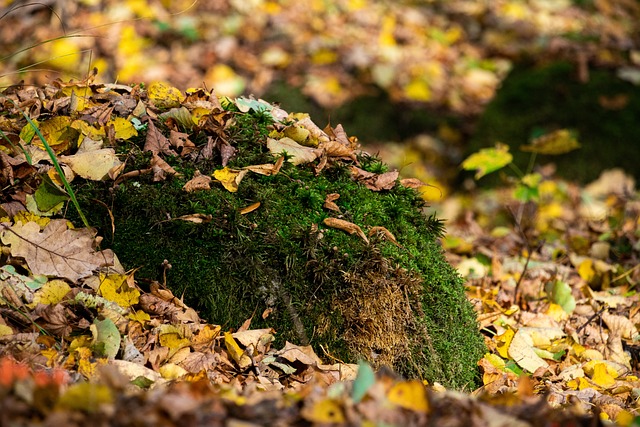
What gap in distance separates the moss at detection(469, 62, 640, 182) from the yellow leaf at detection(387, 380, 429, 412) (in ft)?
15.3

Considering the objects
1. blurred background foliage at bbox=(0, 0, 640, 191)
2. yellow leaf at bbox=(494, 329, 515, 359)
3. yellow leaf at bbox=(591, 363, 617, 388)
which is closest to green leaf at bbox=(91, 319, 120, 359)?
yellow leaf at bbox=(494, 329, 515, 359)

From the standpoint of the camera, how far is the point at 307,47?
7.26 meters

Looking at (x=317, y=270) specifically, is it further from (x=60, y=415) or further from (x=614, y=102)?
(x=614, y=102)

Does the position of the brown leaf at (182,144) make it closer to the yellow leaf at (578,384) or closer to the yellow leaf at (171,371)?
the yellow leaf at (171,371)

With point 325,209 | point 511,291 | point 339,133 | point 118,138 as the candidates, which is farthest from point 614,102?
point 118,138

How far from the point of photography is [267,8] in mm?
7520

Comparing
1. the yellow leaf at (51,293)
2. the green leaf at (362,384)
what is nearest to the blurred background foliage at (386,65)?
the yellow leaf at (51,293)

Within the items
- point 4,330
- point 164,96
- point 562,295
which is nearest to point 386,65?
point 562,295

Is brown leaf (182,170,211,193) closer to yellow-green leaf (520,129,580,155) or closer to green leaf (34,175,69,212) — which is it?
green leaf (34,175,69,212)

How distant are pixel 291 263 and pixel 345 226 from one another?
9.5 inches

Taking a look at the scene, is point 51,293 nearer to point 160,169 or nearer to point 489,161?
point 160,169

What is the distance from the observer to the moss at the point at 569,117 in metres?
5.77

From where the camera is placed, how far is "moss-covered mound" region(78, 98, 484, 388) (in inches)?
93.0

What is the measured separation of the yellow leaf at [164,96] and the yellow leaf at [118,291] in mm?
819
